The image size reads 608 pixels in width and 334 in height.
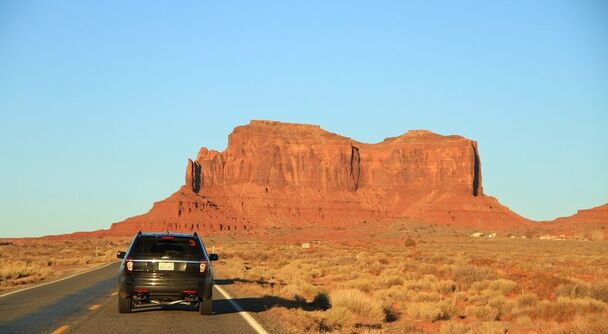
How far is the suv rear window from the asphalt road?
1.23 m

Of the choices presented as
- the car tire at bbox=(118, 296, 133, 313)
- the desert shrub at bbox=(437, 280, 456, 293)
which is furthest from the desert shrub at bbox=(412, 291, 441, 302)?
the car tire at bbox=(118, 296, 133, 313)

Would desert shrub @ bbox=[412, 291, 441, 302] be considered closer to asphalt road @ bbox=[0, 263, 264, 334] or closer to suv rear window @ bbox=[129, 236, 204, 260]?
asphalt road @ bbox=[0, 263, 264, 334]

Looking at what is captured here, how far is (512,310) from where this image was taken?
18.8 metres

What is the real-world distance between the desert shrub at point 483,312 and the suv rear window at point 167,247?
7027 mm

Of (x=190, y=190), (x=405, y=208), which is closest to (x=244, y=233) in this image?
(x=190, y=190)

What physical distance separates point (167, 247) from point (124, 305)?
1431 millimetres

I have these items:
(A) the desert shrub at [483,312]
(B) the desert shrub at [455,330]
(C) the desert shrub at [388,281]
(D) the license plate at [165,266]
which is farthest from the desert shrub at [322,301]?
→ (C) the desert shrub at [388,281]

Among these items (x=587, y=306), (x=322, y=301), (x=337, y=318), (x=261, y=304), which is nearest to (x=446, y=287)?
(x=322, y=301)

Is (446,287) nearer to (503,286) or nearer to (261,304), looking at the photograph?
(503,286)

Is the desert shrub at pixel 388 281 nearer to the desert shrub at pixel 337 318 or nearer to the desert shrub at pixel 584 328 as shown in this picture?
the desert shrub at pixel 337 318

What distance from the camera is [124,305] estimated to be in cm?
1559

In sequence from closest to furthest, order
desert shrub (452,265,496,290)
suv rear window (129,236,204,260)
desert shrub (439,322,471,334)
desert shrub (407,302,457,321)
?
desert shrub (439,322,471,334) < suv rear window (129,236,204,260) < desert shrub (407,302,457,321) < desert shrub (452,265,496,290)

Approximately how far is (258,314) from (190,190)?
144 meters

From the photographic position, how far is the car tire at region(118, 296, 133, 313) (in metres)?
15.5
